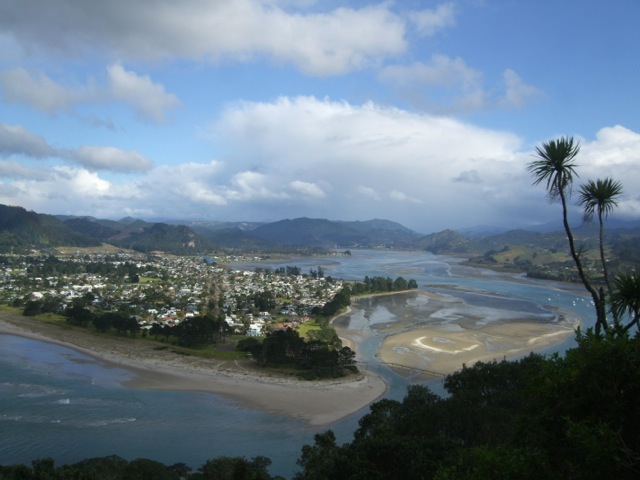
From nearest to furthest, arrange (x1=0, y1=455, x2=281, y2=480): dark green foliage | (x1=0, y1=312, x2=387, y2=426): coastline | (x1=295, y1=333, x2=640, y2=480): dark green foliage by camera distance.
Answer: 1. (x1=295, y1=333, x2=640, y2=480): dark green foliage
2. (x1=0, y1=455, x2=281, y2=480): dark green foliage
3. (x1=0, y1=312, x2=387, y2=426): coastline

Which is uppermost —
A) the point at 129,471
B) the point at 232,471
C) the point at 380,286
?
the point at 380,286

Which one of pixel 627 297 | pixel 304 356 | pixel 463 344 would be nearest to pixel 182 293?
pixel 304 356

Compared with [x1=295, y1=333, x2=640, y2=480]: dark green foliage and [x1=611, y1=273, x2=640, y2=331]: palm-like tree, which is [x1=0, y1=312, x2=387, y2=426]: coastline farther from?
[x1=295, y1=333, x2=640, y2=480]: dark green foliage

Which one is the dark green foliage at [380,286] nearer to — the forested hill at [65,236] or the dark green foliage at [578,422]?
the dark green foliage at [578,422]

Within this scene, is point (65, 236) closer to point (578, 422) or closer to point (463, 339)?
point (463, 339)

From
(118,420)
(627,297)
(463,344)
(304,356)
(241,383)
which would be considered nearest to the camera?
(627,297)

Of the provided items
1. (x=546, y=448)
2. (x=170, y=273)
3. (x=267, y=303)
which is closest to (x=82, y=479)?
(x=546, y=448)

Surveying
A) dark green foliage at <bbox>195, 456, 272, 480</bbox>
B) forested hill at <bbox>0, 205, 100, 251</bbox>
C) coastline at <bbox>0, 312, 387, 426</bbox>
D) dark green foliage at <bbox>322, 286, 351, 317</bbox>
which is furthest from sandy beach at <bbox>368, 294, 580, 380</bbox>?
forested hill at <bbox>0, 205, 100, 251</bbox>

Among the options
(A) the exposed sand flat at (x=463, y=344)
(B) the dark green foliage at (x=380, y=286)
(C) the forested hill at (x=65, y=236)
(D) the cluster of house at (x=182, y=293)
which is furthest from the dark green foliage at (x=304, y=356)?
(C) the forested hill at (x=65, y=236)
